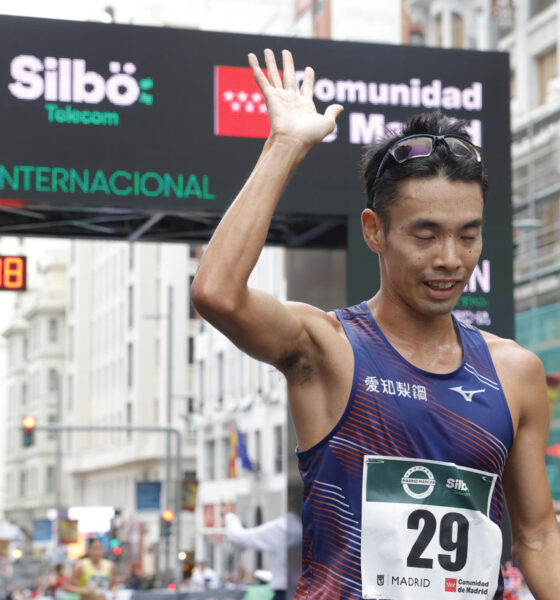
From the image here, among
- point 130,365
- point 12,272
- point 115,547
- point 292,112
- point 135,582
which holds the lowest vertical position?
point 135,582

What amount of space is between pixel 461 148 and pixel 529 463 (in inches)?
26.7

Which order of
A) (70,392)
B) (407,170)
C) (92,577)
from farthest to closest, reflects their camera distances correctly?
(70,392), (92,577), (407,170)

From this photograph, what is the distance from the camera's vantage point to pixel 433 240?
258cm

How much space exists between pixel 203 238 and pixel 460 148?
919 cm

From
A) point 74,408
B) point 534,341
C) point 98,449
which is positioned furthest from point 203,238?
point 74,408

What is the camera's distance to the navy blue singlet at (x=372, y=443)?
2.54 meters

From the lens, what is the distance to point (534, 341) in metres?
21.8

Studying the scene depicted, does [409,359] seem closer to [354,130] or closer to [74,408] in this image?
[354,130]

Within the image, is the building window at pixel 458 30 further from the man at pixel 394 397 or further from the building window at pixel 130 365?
the man at pixel 394 397

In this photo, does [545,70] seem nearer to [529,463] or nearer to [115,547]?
[115,547]

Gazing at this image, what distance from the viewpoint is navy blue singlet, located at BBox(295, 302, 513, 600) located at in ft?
8.33

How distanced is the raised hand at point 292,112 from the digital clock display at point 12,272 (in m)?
7.75

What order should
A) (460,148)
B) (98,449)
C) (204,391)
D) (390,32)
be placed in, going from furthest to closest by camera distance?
1. (98,449)
2. (204,391)
3. (390,32)
4. (460,148)

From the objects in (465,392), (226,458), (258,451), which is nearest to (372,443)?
(465,392)
